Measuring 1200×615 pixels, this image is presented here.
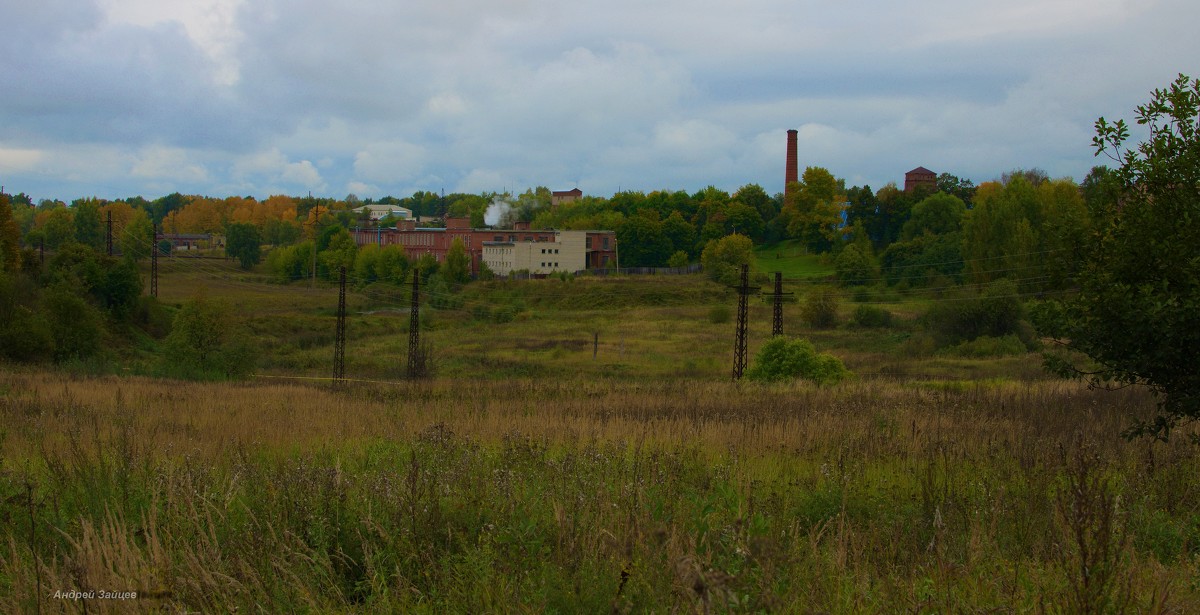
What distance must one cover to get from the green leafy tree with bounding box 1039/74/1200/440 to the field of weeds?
852 millimetres

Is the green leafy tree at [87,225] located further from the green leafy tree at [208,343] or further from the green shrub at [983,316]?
the green shrub at [983,316]

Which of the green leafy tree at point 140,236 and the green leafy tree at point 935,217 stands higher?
the green leafy tree at point 935,217

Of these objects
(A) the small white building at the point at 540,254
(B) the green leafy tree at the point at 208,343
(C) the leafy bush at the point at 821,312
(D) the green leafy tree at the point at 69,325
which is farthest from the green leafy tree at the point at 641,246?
(D) the green leafy tree at the point at 69,325

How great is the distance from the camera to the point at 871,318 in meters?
66.0

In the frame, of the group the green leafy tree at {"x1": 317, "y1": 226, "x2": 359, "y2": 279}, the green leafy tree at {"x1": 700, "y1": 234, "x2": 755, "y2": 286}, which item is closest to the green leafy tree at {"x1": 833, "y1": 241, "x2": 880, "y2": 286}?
the green leafy tree at {"x1": 700, "y1": 234, "x2": 755, "y2": 286}

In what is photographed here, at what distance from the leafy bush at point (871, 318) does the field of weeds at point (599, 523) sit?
58.0m

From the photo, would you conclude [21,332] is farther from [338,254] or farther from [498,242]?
[338,254]

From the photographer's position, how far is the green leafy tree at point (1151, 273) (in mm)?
7621

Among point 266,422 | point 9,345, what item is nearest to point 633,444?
point 266,422

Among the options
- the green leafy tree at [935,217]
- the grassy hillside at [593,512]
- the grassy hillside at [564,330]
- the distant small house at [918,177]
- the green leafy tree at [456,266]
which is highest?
the distant small house at [918,177]

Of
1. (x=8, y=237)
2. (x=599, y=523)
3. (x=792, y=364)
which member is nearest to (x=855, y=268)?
(x=792, y=364)

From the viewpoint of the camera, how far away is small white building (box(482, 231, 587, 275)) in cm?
10781

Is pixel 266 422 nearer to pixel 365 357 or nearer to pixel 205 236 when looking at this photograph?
pixel 365 357

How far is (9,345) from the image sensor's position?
33.8 metres
